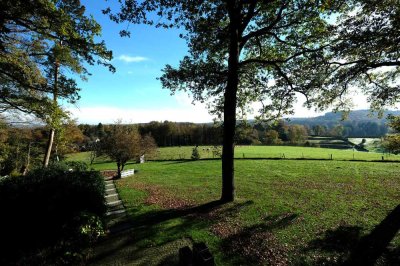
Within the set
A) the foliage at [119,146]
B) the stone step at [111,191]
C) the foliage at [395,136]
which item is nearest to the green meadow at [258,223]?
the stone step at [111,191]

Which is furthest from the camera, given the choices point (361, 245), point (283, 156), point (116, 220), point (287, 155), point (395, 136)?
point (287, 155)

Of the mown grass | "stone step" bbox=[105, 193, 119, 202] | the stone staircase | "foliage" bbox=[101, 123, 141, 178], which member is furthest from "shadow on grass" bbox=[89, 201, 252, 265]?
the mown grass

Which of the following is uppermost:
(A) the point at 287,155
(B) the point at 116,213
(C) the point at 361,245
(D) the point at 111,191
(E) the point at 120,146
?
(E) the point at 120,146

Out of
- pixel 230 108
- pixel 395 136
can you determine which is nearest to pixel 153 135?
pixel 395 136

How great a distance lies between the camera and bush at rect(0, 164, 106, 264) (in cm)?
816

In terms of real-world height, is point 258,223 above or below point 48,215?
below

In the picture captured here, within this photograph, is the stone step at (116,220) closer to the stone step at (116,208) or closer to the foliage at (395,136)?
the stone step at (116,208)

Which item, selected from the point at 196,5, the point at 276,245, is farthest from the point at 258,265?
the point at 196,5

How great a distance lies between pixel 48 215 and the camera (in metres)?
9.25

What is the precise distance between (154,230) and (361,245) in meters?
7.38

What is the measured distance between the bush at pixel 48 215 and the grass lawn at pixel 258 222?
47.9 inches

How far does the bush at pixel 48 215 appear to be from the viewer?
8164mm

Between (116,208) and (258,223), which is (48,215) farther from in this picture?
(258,223)

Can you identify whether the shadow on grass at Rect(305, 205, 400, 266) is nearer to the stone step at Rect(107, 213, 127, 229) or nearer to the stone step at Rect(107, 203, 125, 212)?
the stone step at Rect(107, 213, 127, 229)
